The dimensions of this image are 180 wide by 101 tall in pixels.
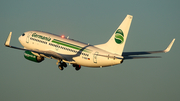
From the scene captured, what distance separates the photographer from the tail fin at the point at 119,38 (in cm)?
6256

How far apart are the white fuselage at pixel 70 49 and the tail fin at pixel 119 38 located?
95cm

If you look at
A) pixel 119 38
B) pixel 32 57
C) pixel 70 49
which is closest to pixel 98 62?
pixel 119 38

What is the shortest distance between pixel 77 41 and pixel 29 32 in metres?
11.9

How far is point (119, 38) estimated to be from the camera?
208 feet

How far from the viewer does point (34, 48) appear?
76750 millimetres

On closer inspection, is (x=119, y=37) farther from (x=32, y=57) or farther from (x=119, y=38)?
(x=32, y=57)

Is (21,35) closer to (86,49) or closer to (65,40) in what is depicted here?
(65,40)

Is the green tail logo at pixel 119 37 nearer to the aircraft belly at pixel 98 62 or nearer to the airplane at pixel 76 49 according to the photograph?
the airplane at pixel 76 49

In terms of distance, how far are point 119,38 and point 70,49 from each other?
35.3 ft

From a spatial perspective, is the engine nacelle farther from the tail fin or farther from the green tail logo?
the green tail logo

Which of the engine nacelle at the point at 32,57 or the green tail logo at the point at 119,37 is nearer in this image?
the green tail logo at the point at 119,37

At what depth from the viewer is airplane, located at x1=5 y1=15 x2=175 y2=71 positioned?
208 ft

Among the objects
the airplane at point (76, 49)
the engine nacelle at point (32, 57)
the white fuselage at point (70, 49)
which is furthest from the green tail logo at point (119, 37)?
the engine nacelle at point (32, 57)

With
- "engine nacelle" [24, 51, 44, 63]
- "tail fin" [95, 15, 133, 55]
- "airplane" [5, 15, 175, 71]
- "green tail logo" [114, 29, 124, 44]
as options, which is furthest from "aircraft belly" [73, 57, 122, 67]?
"engine nacelle" [24, 51, 44, 63]
